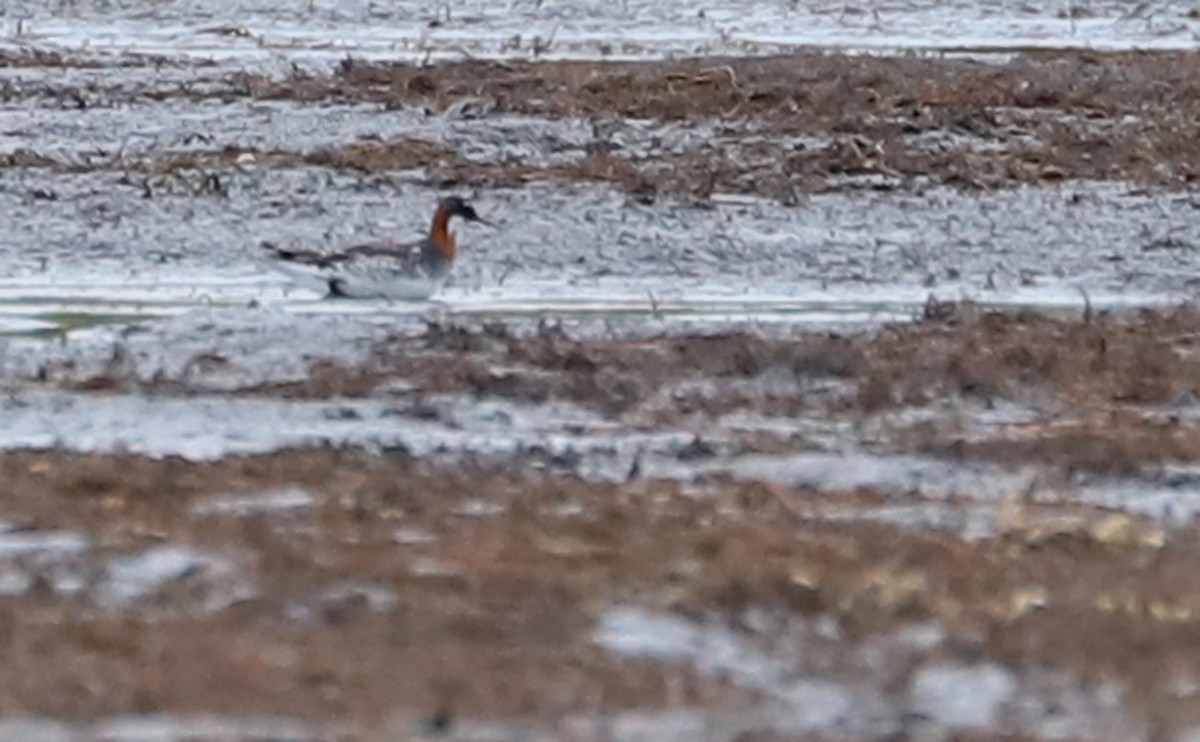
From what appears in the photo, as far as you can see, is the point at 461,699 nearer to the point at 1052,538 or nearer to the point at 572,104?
the point at 1052,538

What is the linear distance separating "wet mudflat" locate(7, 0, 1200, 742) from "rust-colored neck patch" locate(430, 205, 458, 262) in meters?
0.16

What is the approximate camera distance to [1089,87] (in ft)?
66.8

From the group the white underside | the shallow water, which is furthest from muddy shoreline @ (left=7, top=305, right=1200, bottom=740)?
the shallow water

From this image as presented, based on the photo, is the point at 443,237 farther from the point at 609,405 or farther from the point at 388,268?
the point at 609,405

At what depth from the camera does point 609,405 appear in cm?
1030

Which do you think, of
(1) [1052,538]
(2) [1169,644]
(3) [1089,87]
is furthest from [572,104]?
(2) [1169,644]

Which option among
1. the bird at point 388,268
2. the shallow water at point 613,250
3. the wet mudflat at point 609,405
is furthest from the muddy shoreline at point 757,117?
the bird at point 388,268

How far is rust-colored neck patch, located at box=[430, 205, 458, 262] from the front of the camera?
44.3 feet

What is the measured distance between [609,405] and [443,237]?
344cm

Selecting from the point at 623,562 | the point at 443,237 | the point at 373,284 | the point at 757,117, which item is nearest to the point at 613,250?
the point at 443,237

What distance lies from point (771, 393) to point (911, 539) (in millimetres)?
2694

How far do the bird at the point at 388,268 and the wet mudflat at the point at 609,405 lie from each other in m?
0.13

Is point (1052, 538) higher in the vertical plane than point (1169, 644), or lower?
higher

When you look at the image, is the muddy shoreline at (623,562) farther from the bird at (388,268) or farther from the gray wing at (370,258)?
the gray wing at (370,258)
